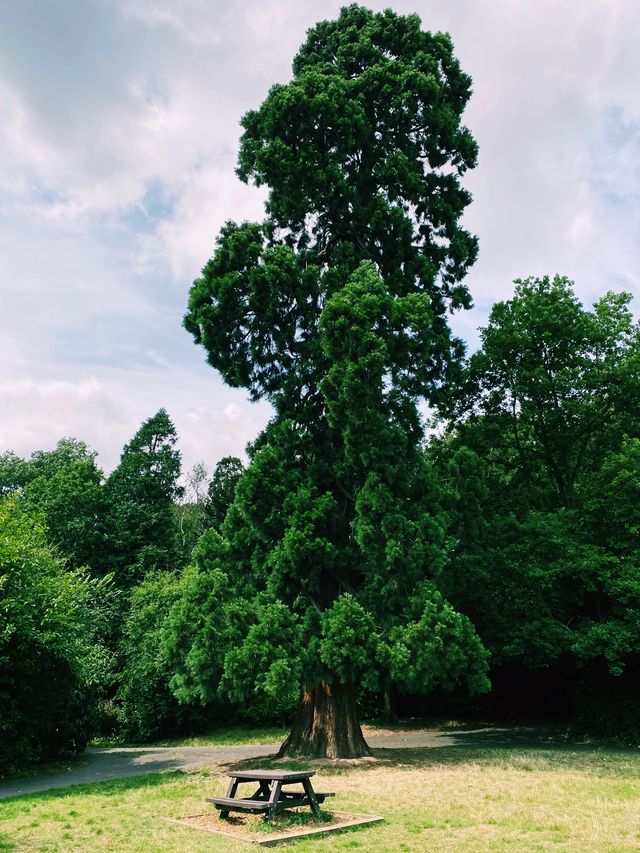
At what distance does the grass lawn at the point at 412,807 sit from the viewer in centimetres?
699

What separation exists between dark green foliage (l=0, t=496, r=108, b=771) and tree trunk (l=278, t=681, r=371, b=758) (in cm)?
477

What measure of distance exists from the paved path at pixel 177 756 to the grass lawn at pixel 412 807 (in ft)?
3.96

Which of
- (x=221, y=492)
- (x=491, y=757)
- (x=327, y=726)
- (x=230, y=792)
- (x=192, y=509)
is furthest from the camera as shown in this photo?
(x=192, y=509)

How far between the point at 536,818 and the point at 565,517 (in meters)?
10.2

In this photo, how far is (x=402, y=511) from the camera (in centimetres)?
1379

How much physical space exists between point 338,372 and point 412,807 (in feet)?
25.4

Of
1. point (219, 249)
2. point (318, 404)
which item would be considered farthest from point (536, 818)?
point (219, 249)

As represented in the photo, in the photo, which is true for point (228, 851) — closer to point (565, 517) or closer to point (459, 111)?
point (565, 517)

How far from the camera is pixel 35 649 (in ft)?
45.0

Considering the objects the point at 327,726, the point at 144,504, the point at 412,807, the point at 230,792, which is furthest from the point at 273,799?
the point at 144,504

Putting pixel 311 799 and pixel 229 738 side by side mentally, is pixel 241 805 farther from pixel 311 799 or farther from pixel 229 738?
pixel 229 738

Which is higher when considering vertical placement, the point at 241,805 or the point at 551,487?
the point at 551,487

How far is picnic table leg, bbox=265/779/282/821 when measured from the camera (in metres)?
7.90

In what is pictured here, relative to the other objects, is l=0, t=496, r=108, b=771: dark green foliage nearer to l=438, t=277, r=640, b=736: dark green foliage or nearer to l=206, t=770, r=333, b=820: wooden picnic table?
l=206, t=770, r=333, b=820: wooden picnic table
